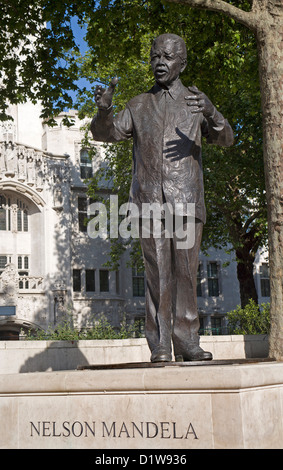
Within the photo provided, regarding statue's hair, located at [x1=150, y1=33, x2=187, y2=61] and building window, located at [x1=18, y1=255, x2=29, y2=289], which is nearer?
statue's hair, located at [x1=150, y1=33, x2=187, y2=61]

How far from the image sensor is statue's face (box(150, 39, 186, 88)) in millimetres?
5246

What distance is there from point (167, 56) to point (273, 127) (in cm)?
433

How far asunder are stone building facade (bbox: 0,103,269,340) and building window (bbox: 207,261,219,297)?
208 cm

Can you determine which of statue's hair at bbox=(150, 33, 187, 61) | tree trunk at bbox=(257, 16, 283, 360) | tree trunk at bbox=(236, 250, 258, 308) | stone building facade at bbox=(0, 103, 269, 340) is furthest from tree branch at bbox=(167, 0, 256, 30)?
stone building facade at bbox=(0, 103, 269, 340)

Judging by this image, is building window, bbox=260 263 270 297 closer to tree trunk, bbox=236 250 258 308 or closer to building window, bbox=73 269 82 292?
building window, bbox=73 269 82 292

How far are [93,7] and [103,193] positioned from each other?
23616 mm

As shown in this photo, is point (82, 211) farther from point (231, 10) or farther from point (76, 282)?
point (231, 10)

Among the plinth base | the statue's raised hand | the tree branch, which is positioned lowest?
the plinth base

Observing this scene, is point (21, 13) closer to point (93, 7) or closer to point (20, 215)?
point (93, 7)

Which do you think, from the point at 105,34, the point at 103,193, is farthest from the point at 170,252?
the point at 103,193

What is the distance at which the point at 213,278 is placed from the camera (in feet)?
137

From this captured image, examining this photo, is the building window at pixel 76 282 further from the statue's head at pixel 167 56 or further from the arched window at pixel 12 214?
the statue's head at pixel 167 56

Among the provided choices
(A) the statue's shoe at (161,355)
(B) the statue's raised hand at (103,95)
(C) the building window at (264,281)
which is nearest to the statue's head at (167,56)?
(B) the statue's raised hand at (103,95)

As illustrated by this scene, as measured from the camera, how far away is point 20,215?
3691cm
